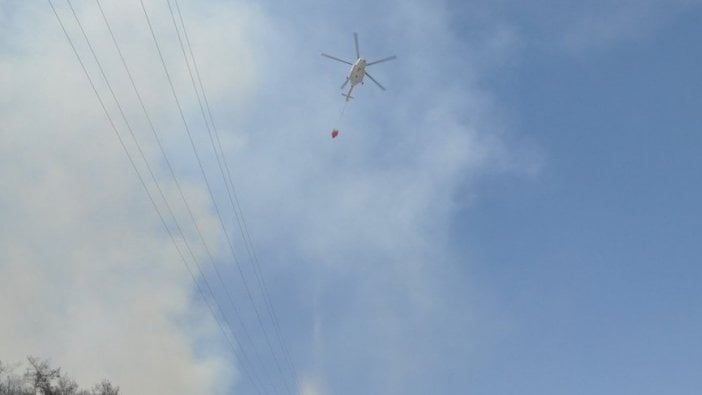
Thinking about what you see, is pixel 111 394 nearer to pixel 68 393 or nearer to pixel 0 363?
pixel 68 393

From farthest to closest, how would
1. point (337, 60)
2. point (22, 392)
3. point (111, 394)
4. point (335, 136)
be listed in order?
point (111, 394)
point (22, 392)
point (337, 60)
point (335, 136)

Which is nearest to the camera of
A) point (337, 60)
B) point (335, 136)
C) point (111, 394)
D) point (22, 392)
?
point (335, 136)

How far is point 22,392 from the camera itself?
10344 centimetres

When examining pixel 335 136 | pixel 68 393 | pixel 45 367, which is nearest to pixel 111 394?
pixel 68 393

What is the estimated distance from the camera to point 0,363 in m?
107

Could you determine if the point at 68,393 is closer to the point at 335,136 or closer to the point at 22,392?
the point at 22,392

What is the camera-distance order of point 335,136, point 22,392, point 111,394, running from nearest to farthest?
point 335,136 < point 22,392 < point 111,394

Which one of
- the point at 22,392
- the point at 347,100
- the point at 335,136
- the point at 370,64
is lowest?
the point at 22,392

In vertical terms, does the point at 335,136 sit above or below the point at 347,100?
below

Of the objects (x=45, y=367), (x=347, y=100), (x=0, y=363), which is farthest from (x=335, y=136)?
(x=0, y=363)

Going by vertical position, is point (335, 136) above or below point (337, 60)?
below

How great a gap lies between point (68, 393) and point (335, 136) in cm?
8663

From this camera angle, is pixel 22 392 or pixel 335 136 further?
pixel 22 392

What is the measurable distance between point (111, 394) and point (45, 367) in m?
16.6
